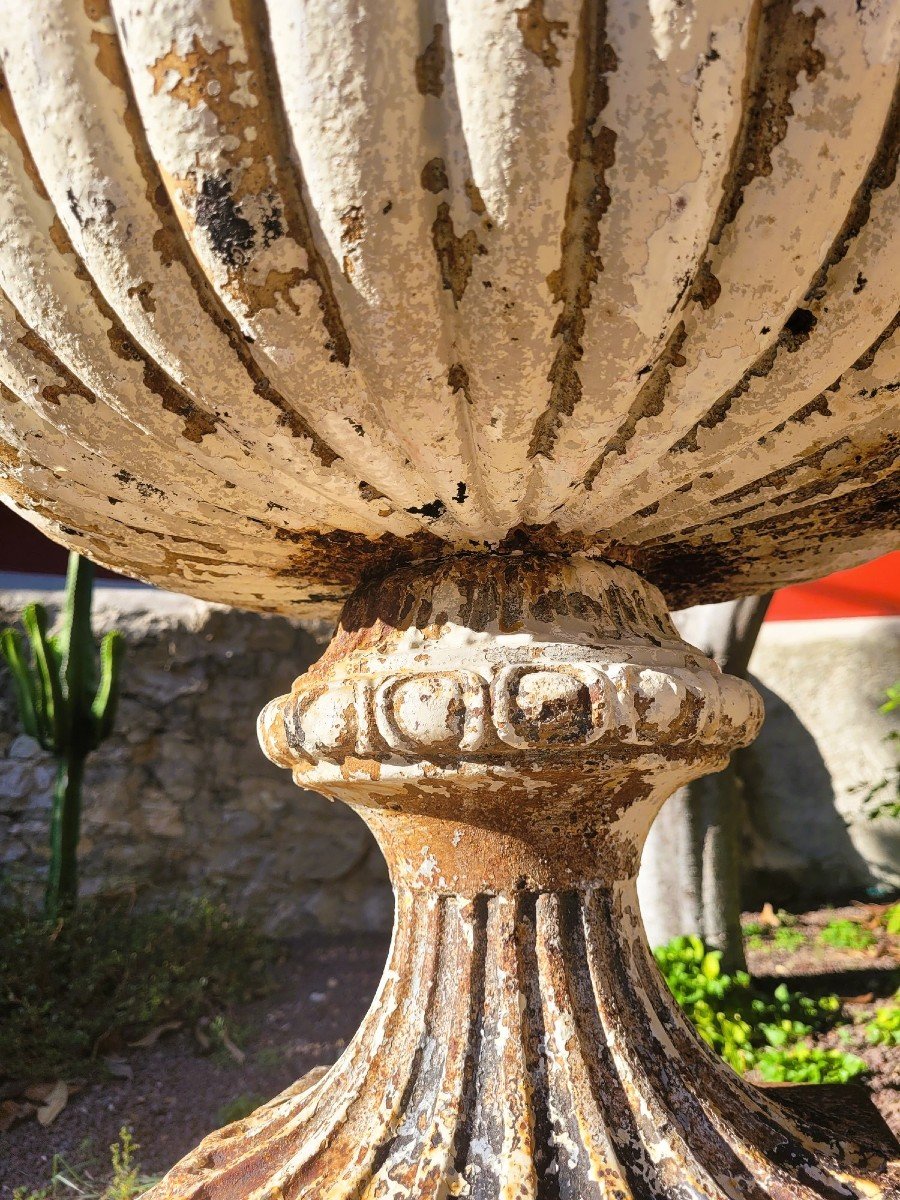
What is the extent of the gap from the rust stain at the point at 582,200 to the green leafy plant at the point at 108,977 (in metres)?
2.52

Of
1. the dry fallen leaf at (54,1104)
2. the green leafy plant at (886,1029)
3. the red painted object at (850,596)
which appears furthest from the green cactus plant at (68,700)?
the red painted object at (850,596)

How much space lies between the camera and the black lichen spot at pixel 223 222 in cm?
54

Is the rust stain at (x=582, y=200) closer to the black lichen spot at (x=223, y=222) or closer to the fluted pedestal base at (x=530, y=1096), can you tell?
the black lichen spot at (x=223, y=222)

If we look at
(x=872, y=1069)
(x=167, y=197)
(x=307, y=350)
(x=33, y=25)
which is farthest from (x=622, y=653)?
(x=872, y=1069)

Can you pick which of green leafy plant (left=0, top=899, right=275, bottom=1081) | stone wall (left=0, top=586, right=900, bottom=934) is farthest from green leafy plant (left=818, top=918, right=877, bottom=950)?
green leafy plant (left=0, top=899, right=275, bottom=1081)

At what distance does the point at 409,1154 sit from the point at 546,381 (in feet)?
2.19

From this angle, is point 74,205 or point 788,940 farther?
point 788,940

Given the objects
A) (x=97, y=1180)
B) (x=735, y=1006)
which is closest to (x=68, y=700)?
(x=97, y=1180)

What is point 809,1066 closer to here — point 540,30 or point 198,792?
point 540,30

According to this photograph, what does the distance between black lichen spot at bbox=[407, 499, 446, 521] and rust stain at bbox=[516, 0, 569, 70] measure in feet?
1.20

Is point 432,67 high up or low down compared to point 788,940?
up

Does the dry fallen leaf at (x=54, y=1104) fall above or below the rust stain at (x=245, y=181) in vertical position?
below

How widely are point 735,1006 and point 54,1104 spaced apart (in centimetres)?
174

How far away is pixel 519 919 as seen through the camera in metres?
0.86
